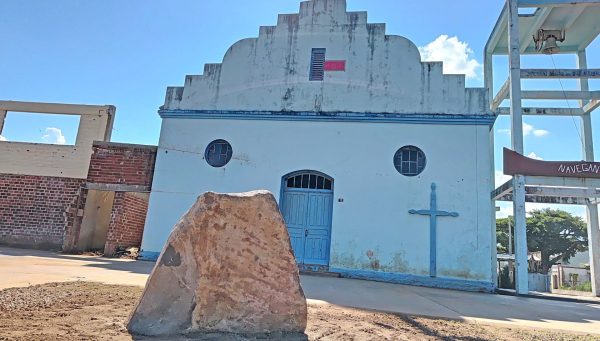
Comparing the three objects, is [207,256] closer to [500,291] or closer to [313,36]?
[500,291]

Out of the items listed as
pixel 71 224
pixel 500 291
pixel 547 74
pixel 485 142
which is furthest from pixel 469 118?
pixel 71 224

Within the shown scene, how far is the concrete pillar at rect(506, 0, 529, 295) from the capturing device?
8.35 metres

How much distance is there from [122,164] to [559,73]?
1180 cm

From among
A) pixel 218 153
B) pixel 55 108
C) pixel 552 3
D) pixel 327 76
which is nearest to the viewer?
pixel 552 3

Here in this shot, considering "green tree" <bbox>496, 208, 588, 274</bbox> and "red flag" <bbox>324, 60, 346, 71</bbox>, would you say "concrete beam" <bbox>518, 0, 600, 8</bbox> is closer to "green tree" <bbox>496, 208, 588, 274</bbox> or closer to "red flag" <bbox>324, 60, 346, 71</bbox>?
"red flag" <bbox>324, 60, 346, 71</bbox>

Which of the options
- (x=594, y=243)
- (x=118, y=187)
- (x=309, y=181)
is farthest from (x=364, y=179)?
(x=118, y=187)

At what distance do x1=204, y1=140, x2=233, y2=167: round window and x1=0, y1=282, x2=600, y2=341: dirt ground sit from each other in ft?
21.4

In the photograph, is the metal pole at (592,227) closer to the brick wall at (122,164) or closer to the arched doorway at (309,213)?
the arched doorway at (309,213)

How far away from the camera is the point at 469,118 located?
9945 mm

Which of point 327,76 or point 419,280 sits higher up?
point 327,76

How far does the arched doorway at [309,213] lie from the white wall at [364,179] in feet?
0.84

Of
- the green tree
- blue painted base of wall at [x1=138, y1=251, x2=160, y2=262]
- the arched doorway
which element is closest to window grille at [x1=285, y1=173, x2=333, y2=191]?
the arched doorway

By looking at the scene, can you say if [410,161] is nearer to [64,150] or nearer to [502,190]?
[502,190]

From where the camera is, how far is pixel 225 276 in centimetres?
314
